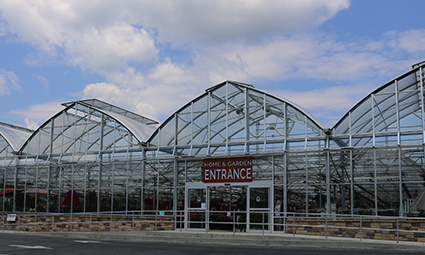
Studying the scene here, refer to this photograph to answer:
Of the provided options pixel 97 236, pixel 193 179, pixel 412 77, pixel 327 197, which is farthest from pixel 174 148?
pixel 412 77

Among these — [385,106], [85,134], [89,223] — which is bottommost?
[89,223]

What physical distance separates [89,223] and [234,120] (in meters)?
8.91

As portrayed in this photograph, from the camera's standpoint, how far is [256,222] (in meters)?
21.3

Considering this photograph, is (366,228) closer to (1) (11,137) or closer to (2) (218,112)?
(2) (218,112)

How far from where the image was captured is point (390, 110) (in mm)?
20406

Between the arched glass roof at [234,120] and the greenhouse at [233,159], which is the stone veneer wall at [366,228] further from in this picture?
the arched glass roof at [234,120]

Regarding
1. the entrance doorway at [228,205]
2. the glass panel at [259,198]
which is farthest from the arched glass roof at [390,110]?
the entrance doorway at [228,205]

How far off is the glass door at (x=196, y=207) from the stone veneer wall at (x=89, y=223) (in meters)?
0.98

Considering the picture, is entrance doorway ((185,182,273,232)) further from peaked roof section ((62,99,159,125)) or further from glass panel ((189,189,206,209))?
peaked roof section ((62,99,159,125))

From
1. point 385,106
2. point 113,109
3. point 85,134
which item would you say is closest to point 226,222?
point 385,106

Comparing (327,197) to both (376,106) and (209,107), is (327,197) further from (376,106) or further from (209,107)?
(209,107)

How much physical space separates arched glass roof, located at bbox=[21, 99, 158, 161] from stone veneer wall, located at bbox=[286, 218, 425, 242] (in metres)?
10.3

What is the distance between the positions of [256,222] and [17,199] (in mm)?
16632

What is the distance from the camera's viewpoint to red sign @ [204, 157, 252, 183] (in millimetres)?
22109
